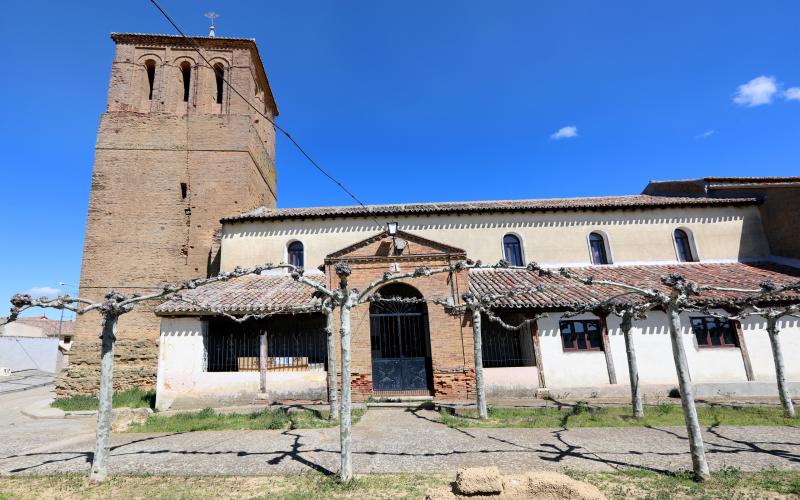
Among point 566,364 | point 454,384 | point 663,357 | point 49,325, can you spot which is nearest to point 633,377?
point 566,364

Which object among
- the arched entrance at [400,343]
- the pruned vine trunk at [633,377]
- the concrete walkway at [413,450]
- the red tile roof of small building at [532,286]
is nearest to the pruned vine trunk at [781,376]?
the concrete walkway at [413,450]

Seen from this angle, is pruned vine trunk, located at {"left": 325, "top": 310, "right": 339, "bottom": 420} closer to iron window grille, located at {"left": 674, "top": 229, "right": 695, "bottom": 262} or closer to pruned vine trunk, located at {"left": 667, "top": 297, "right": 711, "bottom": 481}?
pruned vine trunk, located at {"left": 667, "top": 297, "right": 711, "bottom": 481}

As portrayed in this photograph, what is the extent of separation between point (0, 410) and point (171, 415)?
1038 centimetres

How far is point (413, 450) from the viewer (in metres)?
7.82

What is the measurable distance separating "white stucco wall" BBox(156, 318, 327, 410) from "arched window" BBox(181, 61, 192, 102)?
14305mm

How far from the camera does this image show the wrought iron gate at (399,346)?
45.1 feet

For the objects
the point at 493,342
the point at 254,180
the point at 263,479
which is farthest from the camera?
the point at 254,180

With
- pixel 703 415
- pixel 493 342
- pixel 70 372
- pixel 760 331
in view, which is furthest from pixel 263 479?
pixel 760 331

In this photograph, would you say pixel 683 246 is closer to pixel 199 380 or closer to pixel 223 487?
pixel 223 487

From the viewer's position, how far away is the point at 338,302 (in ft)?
21.4

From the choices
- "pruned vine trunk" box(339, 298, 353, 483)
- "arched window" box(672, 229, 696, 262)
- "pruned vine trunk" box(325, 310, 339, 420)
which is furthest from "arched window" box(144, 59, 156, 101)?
"arched window" box(672, 229, 696, 262)

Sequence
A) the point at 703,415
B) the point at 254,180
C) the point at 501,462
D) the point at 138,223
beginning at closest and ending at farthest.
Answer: the point at 501,462 → the point at 703,415 → the point at 138,223 → the point at 254,180

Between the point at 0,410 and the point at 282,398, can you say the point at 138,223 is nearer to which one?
the point at 0,410

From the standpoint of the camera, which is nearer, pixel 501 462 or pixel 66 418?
pixel 501 462
